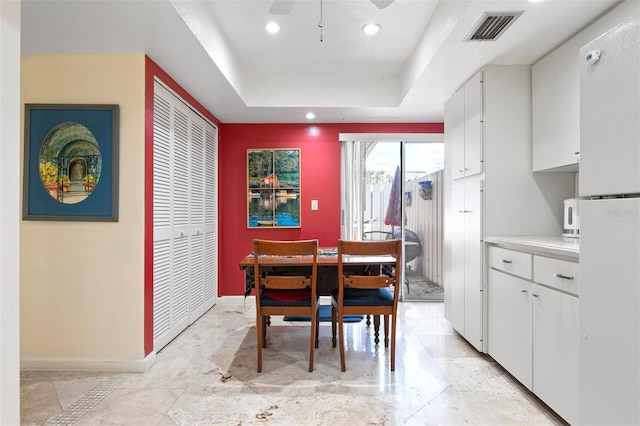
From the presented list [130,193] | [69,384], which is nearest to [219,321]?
[69,384]

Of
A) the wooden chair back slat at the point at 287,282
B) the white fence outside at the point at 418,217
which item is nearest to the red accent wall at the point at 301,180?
the white fence outside at the point at 418,217

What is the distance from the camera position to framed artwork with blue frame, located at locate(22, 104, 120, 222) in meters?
2.43

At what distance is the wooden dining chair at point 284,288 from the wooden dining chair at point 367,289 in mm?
197

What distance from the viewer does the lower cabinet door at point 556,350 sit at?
1709mm

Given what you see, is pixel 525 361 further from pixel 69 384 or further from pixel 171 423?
pixel 69 384

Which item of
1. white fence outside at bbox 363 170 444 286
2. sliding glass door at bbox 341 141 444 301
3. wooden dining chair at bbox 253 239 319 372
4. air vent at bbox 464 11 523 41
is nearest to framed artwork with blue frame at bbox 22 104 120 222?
wooden dining chair at bbox 253 239 319 372

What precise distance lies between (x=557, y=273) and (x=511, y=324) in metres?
0.60

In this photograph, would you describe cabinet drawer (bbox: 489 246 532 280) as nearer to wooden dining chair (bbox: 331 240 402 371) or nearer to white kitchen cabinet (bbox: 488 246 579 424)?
white kitchen cabinet (bbox: 488 246 579 424)

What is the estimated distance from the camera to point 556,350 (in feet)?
6.01

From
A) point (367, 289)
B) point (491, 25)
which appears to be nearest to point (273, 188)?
point (367, 289)

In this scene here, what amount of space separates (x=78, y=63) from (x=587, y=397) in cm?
345

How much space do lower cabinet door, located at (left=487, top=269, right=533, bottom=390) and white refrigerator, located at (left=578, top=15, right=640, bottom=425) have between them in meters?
0.97

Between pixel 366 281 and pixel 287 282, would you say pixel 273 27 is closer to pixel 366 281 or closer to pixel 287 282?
pixel 287 282

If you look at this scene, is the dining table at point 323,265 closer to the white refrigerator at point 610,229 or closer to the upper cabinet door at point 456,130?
the upper cabinet door at point 456,130
